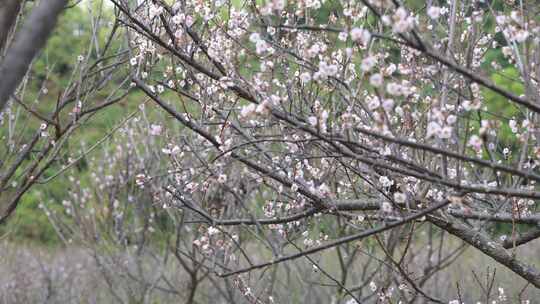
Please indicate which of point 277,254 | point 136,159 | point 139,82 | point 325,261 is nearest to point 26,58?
point 277,254

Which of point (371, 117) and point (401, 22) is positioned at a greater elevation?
point (371, 117)

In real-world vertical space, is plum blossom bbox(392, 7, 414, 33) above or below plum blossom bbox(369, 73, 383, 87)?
above

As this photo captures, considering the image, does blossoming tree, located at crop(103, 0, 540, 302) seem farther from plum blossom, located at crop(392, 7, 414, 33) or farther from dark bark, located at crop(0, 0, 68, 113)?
dark bark, located at crop(0, 0, 68, 113)

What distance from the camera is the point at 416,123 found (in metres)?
3.26

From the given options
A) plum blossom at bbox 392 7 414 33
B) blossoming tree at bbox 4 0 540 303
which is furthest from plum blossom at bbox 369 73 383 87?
plum blossom at bbox 392 7 414 33

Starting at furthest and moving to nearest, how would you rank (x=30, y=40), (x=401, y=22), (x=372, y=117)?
(x=372, y=117) < (x=401, y=22) < (x=30, y=40)

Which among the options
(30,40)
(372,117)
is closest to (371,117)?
(372,117)

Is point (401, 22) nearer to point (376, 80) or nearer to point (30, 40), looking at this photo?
point (376, 80)

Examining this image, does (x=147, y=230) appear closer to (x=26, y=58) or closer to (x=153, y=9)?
(x=153, y=9)

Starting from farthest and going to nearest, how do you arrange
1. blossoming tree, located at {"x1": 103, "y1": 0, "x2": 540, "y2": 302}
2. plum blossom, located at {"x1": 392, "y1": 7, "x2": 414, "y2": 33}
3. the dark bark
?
1. blossoming tree, located at {"x1": 103, "y1": 0, "x2": 540, "y2": 302}
2. plum blossom, located at {"x1": 392, "y1": 7, "x2": 414, "y2": 33}
3. the dark bark

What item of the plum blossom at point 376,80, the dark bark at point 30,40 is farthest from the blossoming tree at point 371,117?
the dark bark at point 30,40

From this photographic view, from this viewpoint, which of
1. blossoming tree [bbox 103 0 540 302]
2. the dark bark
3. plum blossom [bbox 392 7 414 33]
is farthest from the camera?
blossoming tree [bbox 103 0 540 302]

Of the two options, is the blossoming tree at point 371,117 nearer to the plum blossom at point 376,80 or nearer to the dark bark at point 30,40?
the plum blossom at point 376,80

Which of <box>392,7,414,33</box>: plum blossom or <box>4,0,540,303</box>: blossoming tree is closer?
<box>392,7,414,33</box>: plum blossom
